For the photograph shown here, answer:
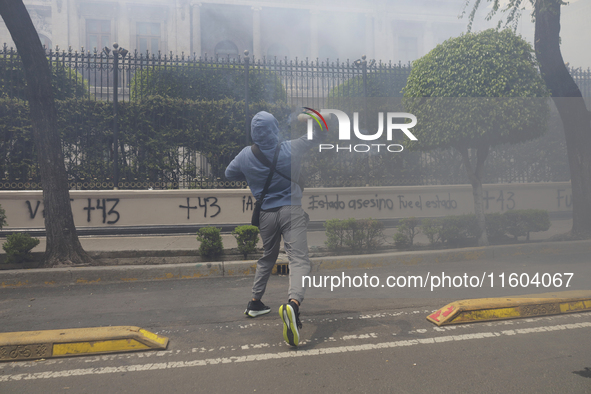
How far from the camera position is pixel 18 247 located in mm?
6086

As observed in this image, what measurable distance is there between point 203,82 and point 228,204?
2961 millimetres

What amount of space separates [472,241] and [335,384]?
228 inches

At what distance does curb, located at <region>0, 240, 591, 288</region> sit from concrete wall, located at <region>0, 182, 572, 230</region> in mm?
3578

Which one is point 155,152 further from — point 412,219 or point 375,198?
point 412,219

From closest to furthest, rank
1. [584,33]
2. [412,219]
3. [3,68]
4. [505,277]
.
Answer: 1. [505,277]
2. [412,219]
3. [3,68]
4. [584,33]

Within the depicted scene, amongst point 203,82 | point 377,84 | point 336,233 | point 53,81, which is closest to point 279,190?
point 336,233

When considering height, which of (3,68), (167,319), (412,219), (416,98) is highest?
(3,68)

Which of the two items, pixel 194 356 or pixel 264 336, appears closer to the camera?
pixel 194 356

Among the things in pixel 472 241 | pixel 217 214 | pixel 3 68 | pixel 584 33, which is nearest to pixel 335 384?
pixel 472 241

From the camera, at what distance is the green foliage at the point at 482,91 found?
693cm

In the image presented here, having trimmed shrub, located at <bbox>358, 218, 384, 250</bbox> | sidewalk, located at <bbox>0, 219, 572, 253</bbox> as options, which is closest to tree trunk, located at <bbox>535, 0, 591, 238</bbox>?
sidewalk, located at <bbox>0, 219, 572, 253</bbox>

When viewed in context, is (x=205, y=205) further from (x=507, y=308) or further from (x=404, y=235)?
(x=507, y=308)

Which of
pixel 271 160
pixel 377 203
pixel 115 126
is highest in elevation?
pixel 115 126

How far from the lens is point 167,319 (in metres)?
4.09
